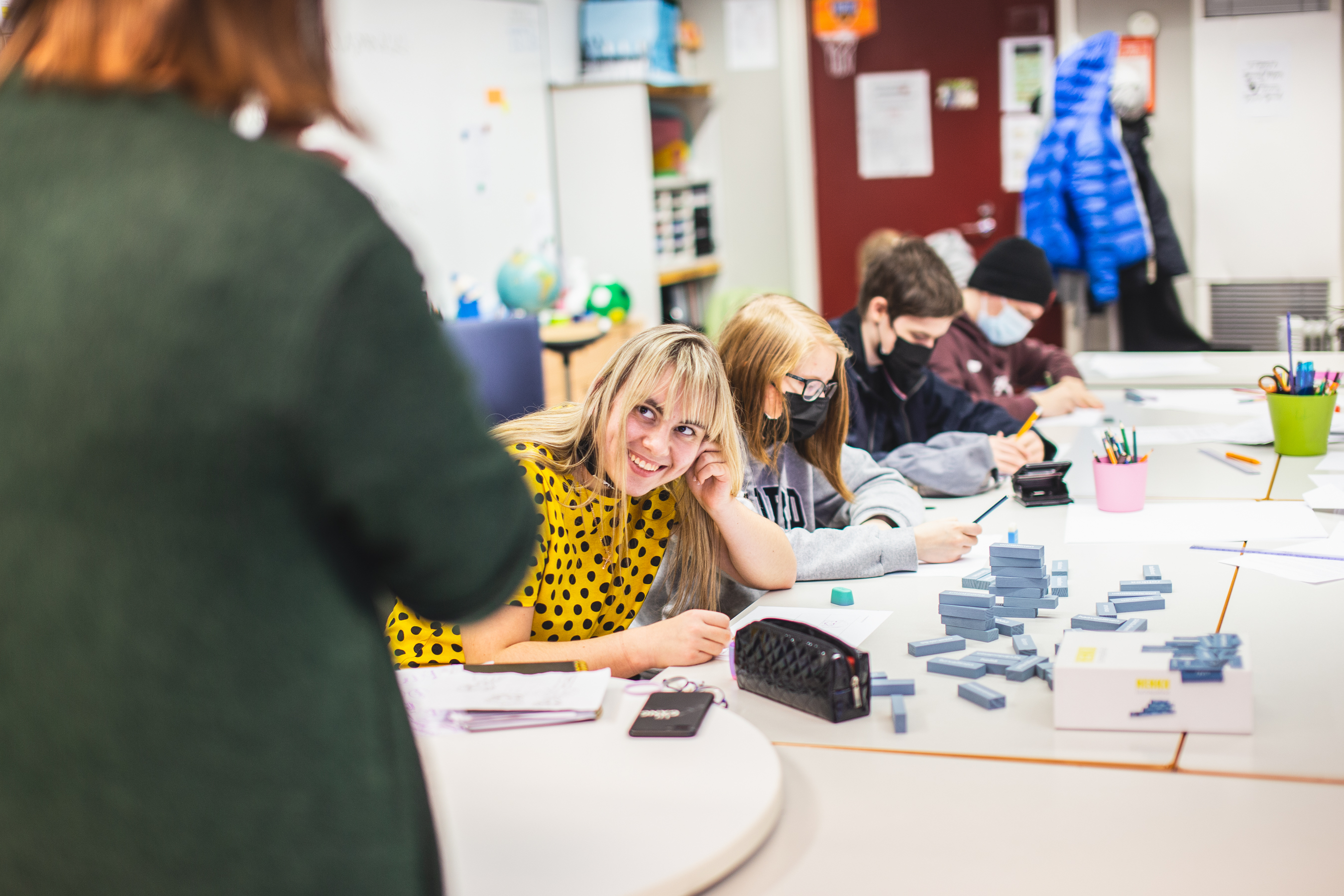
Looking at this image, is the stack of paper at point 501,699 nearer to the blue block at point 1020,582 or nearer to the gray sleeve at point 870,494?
Answer: the blue block at point 1020,582

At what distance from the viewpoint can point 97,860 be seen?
1.82ft

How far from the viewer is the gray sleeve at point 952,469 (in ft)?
8.08

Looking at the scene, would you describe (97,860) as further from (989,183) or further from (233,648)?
(989,183)

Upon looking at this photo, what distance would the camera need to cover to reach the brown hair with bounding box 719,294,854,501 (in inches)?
81.4

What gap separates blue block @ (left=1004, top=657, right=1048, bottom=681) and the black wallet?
0.61ft

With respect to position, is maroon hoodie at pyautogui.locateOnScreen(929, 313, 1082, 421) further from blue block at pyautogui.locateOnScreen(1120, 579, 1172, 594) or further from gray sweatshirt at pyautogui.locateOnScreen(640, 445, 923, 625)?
blue block at pyautogui.locateOnScreen(1120, 579, 1172, 594)

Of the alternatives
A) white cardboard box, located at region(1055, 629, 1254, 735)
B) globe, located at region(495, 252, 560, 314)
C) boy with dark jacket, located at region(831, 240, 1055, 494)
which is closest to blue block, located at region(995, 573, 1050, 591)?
white cardboard box, located at region(1055, 629, 1254, 735)

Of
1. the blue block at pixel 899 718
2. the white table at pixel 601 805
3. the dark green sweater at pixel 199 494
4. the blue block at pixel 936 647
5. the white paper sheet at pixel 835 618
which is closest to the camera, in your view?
the dark green sweater at pixel 199 494

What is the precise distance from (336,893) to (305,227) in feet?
1.06

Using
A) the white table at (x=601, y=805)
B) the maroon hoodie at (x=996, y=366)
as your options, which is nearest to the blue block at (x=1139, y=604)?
the white table at (x=601, y=805)

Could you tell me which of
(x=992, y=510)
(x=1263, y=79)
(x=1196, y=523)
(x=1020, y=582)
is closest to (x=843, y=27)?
(x=1263, y=79)

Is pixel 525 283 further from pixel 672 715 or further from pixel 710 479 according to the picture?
pixel 672 715

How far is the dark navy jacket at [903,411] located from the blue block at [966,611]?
1.16 m

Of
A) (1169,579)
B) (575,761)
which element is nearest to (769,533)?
(1169,579)
